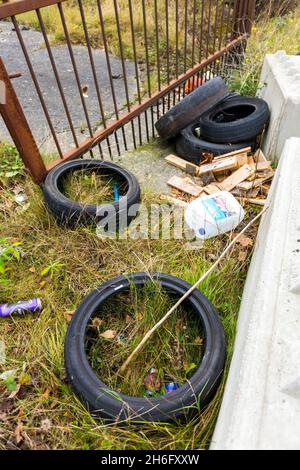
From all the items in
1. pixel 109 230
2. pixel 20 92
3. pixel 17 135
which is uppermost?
pixel 17 135

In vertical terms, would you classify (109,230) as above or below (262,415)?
below

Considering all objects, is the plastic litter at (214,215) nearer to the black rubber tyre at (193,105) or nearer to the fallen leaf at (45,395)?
the black rubber tyre at (193,105)

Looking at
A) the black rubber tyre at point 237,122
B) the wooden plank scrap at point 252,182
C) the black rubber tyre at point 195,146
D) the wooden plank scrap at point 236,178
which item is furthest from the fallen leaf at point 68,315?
the black rubber tyre at point 237,122

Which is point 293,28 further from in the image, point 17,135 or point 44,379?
point 44,379

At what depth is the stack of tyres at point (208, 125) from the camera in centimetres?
324

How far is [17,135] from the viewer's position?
7.73 ft

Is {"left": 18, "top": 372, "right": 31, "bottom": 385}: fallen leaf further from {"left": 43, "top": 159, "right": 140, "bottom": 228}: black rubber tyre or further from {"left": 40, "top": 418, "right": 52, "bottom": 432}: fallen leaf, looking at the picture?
{"left": 43, "top": 159, "right": 140, "bottom": 228}: black rubber tyre

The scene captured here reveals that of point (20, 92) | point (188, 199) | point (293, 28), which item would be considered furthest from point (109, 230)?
point (293, 28)

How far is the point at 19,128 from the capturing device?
2.34 m

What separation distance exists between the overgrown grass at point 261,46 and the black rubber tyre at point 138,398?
334cm

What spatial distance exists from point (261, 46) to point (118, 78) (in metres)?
2.25

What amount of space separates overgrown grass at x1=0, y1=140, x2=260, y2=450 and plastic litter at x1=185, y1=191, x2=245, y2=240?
4.1 inches

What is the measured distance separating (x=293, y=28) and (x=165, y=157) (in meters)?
4.13

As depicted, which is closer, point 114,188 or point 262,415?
point 262,415
